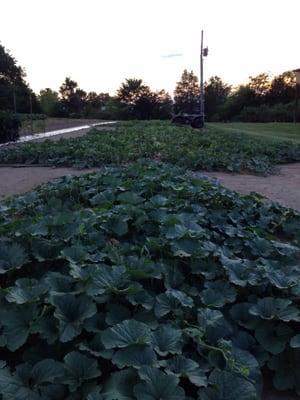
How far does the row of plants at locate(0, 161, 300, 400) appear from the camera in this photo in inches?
61.7

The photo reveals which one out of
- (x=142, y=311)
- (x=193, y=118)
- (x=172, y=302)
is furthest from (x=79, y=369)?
(x=193, y=118)

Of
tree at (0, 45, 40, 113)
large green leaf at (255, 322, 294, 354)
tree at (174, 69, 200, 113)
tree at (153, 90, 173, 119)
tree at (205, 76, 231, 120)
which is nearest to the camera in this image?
large green leaf at (255, 322, 294, 354)

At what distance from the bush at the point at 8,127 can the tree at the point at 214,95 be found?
3561 cm

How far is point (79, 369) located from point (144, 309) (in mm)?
437

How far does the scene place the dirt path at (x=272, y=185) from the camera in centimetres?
558

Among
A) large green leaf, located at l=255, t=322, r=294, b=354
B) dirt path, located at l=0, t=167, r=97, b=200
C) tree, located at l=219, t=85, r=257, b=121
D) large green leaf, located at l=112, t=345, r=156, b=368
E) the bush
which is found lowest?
large green leaf, located at l=255, t=322, r=294, b=354

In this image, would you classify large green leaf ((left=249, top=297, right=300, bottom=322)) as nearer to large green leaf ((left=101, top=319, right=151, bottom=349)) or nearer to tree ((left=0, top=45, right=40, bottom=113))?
large green leaf ((left=101, top=319, right=151, bottom=349))

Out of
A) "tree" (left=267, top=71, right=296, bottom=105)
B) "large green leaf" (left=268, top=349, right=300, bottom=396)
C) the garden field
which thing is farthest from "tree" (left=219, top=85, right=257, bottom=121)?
"large green leaf" (left=268, top=349, right=300, bottom=396)

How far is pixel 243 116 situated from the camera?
42.9 metres

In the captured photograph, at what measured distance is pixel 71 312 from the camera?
184 centimetres

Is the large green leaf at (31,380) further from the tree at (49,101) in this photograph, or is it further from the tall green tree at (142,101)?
the tree at (49,101)

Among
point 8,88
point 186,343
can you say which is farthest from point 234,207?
point 8,88

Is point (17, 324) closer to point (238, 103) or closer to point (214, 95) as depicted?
point (238, 103)

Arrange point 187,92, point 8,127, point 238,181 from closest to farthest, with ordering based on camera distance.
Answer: point 238,181 < point 8,127 < point 187,92
